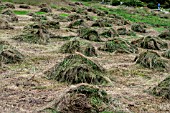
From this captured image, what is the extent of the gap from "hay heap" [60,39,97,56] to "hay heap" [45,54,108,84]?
3555mm

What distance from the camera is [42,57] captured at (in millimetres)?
14555

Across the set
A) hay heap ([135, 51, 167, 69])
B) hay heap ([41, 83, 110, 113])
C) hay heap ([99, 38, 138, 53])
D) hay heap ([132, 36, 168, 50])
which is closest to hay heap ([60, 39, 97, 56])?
hay heap ([99, 38, 138, 53])

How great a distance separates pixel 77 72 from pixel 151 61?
12.3 ft

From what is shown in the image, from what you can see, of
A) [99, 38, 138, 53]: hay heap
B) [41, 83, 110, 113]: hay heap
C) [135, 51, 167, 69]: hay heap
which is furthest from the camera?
[99, 38, 138, 53]: hay heap

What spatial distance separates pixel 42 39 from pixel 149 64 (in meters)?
6.33

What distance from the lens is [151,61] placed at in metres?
13.8

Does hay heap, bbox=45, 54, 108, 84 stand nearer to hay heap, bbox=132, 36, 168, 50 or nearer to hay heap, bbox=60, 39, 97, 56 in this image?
hay heap, bbox=60, 39, 97, 56

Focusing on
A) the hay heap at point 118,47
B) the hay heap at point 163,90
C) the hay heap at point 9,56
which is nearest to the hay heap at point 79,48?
the hay heap at point 118,47

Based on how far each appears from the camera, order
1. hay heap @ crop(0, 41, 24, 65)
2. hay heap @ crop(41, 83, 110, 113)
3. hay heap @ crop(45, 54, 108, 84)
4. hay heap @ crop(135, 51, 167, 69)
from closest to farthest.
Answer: hay heap @ crop(41, 83, 110, 113), hay heap @ crop(45, 54, 108, 84), hay heap @ crop(0, 41, 24, 65), hay heap @ crop(135, 51, 167, 69)

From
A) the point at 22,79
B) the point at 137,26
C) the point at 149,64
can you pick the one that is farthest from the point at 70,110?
the point at 137,26

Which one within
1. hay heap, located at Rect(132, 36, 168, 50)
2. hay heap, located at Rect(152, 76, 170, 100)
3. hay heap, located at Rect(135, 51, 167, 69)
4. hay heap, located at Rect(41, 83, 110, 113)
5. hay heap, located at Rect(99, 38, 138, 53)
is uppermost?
hay heap, located at Rect(41, 83, 110, 113)

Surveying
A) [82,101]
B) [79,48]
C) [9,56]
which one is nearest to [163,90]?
[82,101]

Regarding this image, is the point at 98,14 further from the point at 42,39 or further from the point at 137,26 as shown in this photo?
the point at 42,39

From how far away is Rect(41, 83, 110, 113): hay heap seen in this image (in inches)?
327
